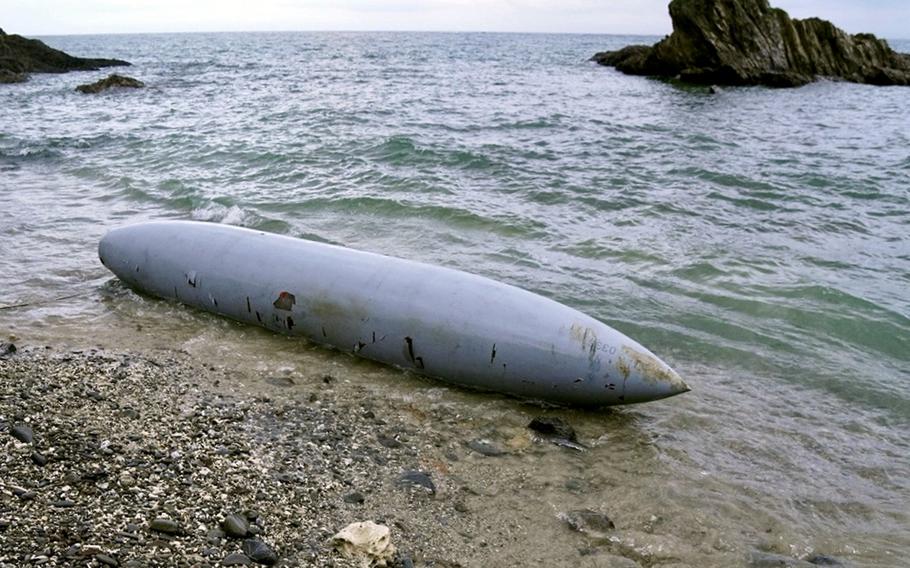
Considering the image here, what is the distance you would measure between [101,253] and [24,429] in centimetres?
342

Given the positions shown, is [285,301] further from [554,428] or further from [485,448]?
[554,428]

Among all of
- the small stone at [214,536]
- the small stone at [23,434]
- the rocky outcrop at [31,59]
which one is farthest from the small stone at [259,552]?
the rocky outcrop at [31,59]

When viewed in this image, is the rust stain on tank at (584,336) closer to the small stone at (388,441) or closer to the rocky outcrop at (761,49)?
the small stone at (388,441)

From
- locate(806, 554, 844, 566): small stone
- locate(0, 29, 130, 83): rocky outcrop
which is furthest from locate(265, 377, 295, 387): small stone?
locate(0, 29, 130, 83): rocky outcrop

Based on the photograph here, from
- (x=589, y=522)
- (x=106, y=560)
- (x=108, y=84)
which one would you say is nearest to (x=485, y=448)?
(x=589, y=522)

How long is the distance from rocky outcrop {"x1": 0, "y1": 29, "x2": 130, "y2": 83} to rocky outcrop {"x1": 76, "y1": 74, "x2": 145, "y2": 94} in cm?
803

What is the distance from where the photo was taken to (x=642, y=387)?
185 inches

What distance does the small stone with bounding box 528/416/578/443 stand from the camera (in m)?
4.64

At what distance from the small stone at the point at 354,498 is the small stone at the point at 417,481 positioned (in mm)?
256

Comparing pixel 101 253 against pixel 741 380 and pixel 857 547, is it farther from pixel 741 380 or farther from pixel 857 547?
pixel 857 547

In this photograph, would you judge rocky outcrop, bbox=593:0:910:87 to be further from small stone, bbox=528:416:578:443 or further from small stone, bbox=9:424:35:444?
small stone, bbox=9:424:35:444

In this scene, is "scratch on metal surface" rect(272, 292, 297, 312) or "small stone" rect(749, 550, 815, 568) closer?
"small stone" rect(749, 550, 815, 568)

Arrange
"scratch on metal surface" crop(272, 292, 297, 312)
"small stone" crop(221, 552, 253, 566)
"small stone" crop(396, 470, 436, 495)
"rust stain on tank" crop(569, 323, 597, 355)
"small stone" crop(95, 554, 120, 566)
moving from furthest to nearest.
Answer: "scratch on metal surface" crop(272, 292, 297, 312), "rust stain on tank" crop(569, 323, 597, 355), "small stone" crop(396, 470, 436, 495), "small stone" crop(221, 552, 253, 566), "small stone" crop(95, 554, 120, 566)

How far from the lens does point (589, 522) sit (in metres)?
3.80
